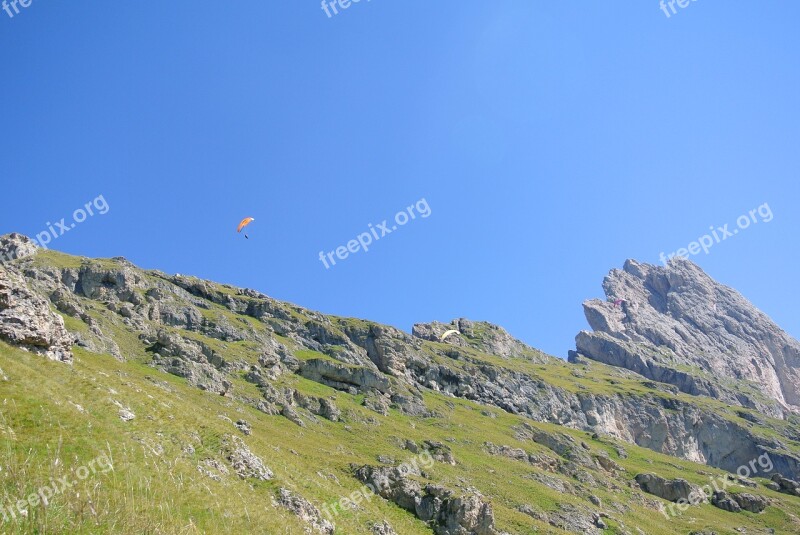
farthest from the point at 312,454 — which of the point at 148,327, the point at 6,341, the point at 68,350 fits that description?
the point at 148,327

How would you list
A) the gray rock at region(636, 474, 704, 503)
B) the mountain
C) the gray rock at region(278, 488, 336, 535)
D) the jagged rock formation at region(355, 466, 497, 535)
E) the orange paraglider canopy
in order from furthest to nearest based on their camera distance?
the gray rock at region(636, 474, 704, 503), the orange paraglider canopy, the jagged rock formation at region(355, 466, 497, 535), the gray rock at region(278, 488, 336, 535), the mountain

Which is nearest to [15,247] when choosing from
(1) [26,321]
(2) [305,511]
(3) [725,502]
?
(1) [26,321]

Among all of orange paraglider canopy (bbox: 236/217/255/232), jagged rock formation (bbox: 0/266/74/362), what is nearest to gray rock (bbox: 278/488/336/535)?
jagged rock formation (bbox: 0/266/74/362)

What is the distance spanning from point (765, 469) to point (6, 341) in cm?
22477

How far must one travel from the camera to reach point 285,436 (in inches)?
3019

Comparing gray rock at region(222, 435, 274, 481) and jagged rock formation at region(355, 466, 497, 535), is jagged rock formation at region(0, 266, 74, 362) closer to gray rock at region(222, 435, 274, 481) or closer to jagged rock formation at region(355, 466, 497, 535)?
gray rock at region(222, 435, 274, 481)

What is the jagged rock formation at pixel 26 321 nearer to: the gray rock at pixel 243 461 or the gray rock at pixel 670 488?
the gray rock at pixel 243 461

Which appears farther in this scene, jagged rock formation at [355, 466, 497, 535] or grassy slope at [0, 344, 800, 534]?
jagged rock formation at [355, 466, 497, 535]

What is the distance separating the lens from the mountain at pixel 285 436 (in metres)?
19.6

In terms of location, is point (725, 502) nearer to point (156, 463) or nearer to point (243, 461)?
point (243, 461)

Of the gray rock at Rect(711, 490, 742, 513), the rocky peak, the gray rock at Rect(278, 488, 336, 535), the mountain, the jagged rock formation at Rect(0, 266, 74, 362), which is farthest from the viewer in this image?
the rocky peak

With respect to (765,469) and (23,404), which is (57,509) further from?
(765,469)

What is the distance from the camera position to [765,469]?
591 ft

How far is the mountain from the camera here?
771 inches
